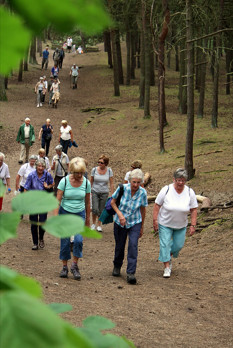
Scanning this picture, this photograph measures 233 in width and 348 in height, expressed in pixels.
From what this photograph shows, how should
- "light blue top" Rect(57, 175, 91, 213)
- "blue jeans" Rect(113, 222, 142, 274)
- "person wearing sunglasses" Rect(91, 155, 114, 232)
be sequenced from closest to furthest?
1. "light blue top" Rect(57, 175, 91, 213)
2. "blue jeans" Rect(113, 222, 142, 274)
3. "person wearing sunglasses" Rect(91, 155, 114, 232)

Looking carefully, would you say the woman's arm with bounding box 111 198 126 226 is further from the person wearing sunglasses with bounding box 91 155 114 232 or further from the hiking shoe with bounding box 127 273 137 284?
the person wearing sunglasses with bounding box 91 155 114 232

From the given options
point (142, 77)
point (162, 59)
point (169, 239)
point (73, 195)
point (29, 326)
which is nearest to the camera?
point (29, 326)

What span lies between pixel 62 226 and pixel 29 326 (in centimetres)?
24

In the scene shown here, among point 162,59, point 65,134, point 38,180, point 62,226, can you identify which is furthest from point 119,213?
point 162,59

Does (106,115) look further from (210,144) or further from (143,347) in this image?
(143,347)

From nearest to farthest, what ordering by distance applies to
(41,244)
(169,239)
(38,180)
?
(169,239) → (38,180) → (41,244)

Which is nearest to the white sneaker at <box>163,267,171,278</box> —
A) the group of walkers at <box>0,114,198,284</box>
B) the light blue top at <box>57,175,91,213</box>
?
the group of walkers at <box>0,114,198,284</box>

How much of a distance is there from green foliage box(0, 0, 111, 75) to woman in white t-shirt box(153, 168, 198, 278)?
8538 millimetres

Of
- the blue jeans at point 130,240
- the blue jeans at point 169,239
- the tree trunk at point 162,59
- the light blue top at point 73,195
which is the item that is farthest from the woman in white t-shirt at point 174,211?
the tree trunk at point 162,59

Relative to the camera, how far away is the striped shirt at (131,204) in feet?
29.1

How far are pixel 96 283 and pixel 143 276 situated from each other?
116 centimetres

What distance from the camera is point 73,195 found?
28.2ft

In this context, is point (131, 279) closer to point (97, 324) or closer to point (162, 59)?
point (97, 324)

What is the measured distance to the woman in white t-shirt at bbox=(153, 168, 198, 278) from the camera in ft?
30.3
